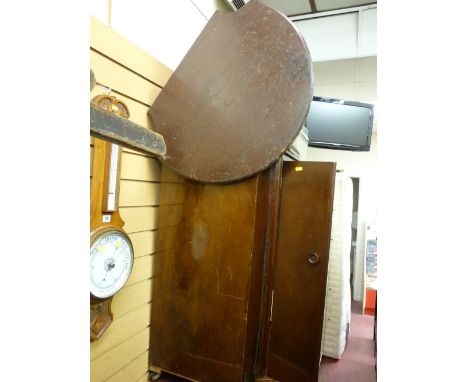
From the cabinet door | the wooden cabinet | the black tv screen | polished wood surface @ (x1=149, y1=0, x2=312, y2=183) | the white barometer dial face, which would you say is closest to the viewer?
the white barometer dial face

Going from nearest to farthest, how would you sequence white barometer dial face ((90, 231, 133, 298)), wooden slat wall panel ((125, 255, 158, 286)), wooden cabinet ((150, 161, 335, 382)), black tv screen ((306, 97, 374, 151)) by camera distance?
1. white barometer dial face ((90, 231, 133, 298))
2. wooden cabinet ((150, 161, 335, 382))
3. wooden slat wall panel ((125, 255, 158, 286))
4. black tv screen ((306, 97, 374, 151))

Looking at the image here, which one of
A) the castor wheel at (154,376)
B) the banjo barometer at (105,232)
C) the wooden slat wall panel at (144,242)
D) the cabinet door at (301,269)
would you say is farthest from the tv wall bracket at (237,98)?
the castor wheel at (154,376)

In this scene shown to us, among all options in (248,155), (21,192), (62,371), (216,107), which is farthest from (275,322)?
(21,192)

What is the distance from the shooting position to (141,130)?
0.47m

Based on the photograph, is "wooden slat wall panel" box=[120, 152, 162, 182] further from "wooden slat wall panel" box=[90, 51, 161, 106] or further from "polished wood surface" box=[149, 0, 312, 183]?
"wooden slat wall panel" box=[90, 51, 161, 106]

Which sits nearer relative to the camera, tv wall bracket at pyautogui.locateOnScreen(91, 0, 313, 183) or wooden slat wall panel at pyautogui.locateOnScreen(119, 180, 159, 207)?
tv wall bracket at pyautogui.locateOnScreen(91, 0, 313, 183)

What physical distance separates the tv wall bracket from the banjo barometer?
26cm

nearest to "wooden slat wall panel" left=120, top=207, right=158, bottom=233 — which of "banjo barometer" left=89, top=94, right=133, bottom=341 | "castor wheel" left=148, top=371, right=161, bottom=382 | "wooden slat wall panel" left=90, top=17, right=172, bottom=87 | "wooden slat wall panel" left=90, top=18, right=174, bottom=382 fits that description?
"wooden slat wall panel" left=90, top=18, right=174, bottom=382

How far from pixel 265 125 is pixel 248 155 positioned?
152 mm

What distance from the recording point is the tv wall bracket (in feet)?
3.95

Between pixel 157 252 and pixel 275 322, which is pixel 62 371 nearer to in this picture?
pixel 157 252

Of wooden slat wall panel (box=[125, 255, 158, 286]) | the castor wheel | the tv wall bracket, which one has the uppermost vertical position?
the tv wall bracket

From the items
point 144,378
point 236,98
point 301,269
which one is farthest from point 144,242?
point 301,269

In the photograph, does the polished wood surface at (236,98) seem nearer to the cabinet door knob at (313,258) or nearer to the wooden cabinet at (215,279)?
the wooden cabinet at (215,279)
